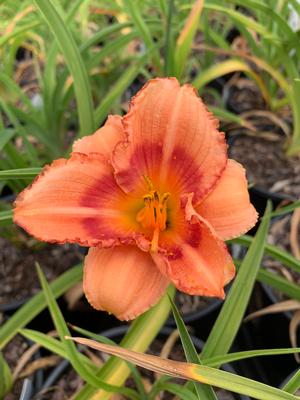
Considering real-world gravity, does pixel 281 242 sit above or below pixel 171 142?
below

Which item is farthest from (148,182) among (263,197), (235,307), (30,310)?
(263,197)

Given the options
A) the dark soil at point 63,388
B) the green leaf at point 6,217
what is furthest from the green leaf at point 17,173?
the dark soil at point 63,388

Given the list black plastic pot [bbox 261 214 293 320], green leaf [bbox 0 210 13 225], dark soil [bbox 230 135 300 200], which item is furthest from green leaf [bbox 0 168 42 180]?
dark soil [bbox 230 135 300 200]

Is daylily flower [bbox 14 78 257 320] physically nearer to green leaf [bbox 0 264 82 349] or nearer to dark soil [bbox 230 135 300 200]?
green leaf [bbox 0 264 82 349]

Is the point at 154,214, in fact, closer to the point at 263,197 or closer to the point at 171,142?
the point at 171,142

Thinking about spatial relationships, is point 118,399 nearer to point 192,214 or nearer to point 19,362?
point 19,362

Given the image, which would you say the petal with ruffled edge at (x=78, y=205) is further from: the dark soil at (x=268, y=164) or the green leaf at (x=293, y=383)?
the dark soil at (x=268, y=164)
